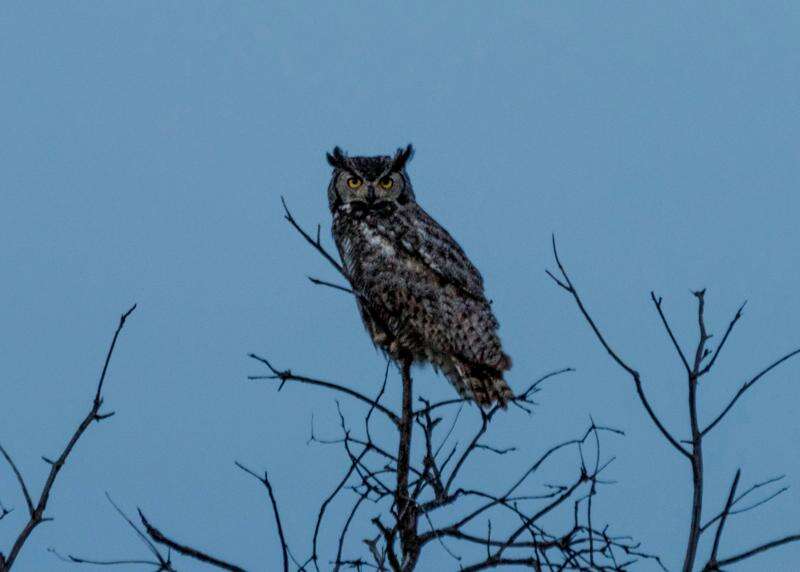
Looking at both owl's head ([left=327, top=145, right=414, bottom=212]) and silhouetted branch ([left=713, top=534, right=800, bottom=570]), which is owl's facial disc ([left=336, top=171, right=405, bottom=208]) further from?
silhouetted branch ([left=713, top=534, right=800, bottom=570])

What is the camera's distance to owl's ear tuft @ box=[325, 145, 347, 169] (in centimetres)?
670

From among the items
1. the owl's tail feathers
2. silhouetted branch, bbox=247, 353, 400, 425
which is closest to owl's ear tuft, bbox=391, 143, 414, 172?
the owl's tail feathers

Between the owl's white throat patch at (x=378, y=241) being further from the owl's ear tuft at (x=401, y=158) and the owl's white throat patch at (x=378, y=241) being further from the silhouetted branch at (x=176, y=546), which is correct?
the silhouetted branch at (x=176, y=546)

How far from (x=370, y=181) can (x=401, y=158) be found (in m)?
0.26

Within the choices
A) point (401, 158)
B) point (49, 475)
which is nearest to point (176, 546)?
point (49, 475)

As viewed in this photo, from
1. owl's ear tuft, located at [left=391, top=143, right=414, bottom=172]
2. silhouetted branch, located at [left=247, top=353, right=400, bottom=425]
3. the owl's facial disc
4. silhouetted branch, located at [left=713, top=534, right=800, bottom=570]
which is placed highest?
owl's ear tuft, located at [left=391, top=143, right=414, bottom=172]

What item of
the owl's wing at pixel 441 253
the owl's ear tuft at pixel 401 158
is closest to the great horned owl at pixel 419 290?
the owl's wing at pixel 441 253

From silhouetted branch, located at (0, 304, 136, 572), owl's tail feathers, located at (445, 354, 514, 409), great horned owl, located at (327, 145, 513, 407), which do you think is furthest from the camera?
great horned owl, located at (327, 145, 513, 407)

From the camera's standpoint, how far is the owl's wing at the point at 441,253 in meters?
6.24

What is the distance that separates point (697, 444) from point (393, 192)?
4.22 metres

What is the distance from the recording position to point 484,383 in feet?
19.1

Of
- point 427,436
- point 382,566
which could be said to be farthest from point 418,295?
point 382,566

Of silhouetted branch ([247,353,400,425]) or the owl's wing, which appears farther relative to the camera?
the owl's wing

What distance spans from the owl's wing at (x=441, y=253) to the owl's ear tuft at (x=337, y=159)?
51 centimetres
